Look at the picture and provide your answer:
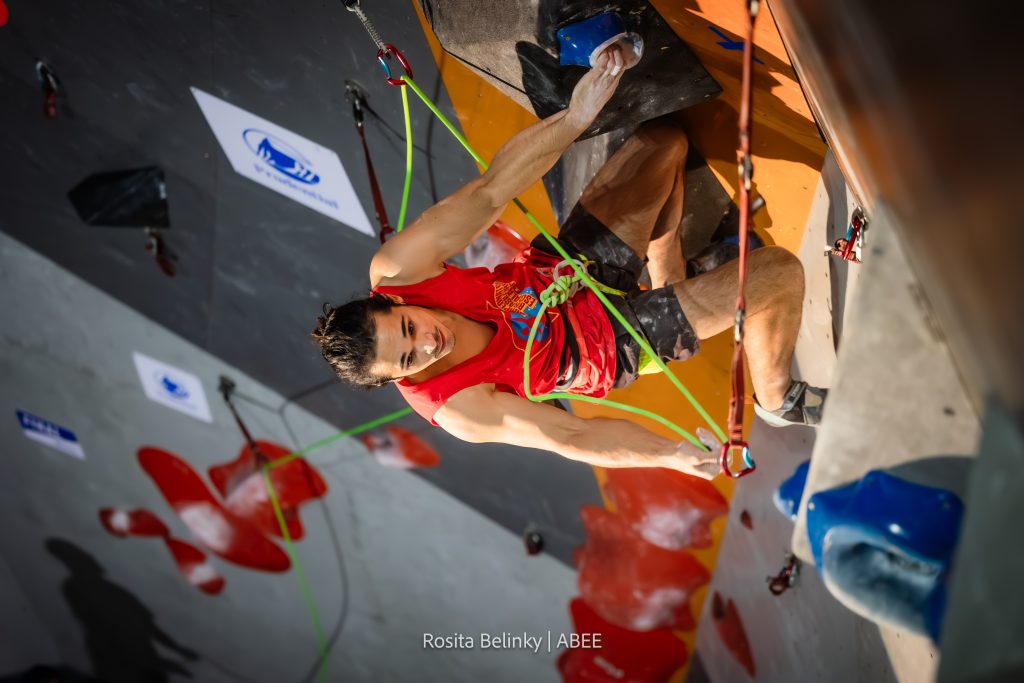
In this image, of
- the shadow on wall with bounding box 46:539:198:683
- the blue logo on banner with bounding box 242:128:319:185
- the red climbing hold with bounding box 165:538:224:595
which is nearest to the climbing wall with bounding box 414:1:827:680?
the blue logo on banner with bounding box 242:128:319:185

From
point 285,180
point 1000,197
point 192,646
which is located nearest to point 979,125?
point 1000,197

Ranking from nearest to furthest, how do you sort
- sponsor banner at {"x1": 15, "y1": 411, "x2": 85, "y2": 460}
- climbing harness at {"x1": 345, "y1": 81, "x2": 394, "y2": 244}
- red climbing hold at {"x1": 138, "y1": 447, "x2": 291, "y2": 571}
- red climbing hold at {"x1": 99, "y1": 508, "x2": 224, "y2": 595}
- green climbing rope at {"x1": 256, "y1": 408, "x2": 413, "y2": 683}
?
climbing harness at {"x1": 345, "y1": 81, "x2": 394, "y2": 244}, green climbing rope at {"x1": 256, "y1": 408, "x2": 413, "y2": 683}, red climbing hold at {"x1": 138, "y1": 447, "x2": 291, "y2": 571}, sponsor banner at {"x1": 15, "y1": 411, "x2": 85, "y2": 460}, red climbing hold at {"x1": 99, "y1": 508, "x2": 224, "y2": 595}

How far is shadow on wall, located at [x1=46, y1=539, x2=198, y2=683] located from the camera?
Result: 4.10 metres

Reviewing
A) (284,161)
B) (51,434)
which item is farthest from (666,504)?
(51,434)

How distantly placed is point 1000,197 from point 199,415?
3108mm

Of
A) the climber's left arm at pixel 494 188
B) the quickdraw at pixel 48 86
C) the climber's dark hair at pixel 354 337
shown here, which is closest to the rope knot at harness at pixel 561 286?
the climber's left arm at pixel 494 188

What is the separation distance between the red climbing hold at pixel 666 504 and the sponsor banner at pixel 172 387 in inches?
60.4

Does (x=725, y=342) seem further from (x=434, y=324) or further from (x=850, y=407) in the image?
(x=850, y=407)

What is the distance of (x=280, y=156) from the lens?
8.21 ft

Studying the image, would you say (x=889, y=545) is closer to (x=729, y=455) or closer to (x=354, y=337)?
(x=729, y=455)

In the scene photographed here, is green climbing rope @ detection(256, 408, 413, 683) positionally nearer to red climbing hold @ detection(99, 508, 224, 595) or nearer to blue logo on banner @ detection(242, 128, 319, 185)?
red climbing hold @ detection(99, 508, 224, 595)

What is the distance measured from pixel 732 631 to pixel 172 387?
2.12 metres

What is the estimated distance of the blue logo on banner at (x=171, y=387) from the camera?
328cm

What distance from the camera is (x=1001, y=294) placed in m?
0.67
